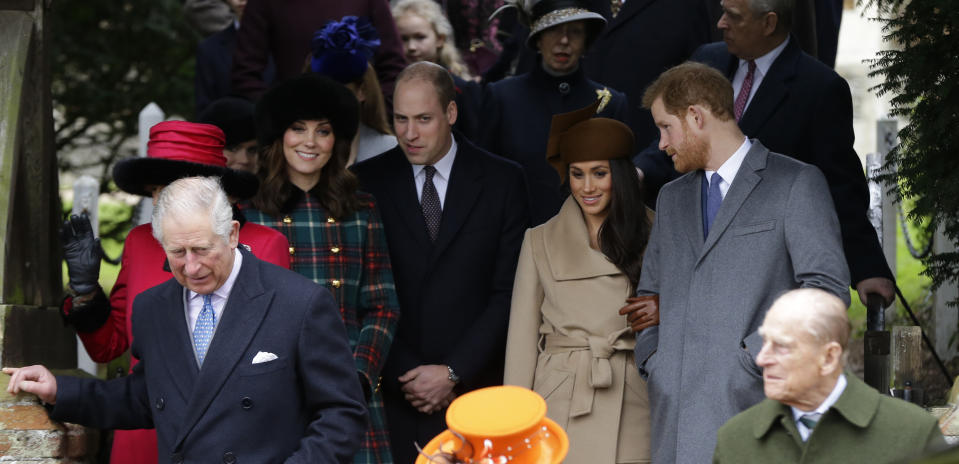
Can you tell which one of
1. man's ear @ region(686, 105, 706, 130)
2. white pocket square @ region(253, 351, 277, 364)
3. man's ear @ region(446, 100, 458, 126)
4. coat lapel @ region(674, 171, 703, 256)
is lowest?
white pocket square @ region(253, 351, 277, 364)

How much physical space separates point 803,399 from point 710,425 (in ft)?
3.11

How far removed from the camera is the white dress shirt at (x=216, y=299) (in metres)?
4.13

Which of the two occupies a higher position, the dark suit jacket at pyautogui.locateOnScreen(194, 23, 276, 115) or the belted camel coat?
the dark suit jacket at pyautogui.locateOnScreen(194, 23, 276, 115)

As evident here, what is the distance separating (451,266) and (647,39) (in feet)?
6.68

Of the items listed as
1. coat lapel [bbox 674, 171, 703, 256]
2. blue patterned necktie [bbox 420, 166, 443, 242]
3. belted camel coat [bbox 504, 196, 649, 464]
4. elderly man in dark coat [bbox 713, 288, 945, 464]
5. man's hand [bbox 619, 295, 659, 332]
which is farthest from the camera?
blue patterned necktie [bbox 420, 166, 443, 242]

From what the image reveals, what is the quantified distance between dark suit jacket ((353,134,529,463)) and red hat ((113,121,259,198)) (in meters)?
0.92

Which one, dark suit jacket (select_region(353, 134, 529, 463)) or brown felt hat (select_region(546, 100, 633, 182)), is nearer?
brown felt hat (select_region(546, 100, 633, 182))

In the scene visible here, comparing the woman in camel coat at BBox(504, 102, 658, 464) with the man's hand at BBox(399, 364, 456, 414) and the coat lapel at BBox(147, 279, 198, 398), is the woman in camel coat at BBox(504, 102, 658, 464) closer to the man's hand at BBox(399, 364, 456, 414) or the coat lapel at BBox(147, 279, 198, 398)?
the man's hand at BBox(399, 364, 456, 414)

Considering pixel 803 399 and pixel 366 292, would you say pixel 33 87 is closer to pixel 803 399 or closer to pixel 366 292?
pixel 366 292

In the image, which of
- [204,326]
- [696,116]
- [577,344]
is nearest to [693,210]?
[696,116]

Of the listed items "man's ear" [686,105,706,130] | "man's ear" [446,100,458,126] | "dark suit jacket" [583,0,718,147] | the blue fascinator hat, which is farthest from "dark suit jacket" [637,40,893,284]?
the blue fascinator hat

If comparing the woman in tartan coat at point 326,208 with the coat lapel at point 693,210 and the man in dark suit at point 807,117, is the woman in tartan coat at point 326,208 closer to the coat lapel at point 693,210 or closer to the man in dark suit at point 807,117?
the coat lapel at point 693,210

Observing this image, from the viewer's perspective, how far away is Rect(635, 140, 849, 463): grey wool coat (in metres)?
4.60

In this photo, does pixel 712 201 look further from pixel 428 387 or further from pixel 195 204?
pixel 195 204
